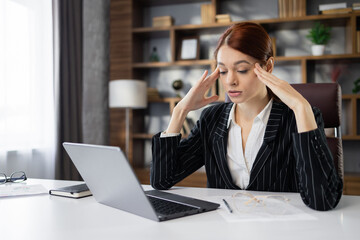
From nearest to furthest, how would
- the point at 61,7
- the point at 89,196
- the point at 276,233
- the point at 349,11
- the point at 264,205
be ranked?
the point at 276,233
the point at 264,205
the point at 89,196
the point at 61,7
the point at 349,11

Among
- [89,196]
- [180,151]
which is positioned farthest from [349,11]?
[89,196]

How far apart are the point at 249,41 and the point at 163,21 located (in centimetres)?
238

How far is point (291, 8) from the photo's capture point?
129 inches

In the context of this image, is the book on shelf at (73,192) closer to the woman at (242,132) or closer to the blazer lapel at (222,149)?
the woman at (242,132)

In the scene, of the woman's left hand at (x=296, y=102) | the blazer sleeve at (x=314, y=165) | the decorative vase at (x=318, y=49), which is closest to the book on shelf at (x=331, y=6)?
the decorative vase at (x=318, y=49)

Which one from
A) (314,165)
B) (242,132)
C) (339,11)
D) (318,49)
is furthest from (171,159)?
(339,11)

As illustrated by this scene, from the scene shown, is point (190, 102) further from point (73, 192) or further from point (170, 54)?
point (170, 54)

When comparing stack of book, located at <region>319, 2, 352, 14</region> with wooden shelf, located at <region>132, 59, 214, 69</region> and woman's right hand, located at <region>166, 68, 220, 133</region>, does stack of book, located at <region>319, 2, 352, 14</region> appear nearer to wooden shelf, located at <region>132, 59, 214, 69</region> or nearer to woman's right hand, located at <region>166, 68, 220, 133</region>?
wooden shelf, located at <region>132, 59, 214, 69</region>

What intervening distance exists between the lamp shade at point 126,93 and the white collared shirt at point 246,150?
1978 mm

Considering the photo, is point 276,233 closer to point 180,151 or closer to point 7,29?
point 180,151

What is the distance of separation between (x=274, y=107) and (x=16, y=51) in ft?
6.12

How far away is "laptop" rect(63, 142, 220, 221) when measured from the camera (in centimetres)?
83

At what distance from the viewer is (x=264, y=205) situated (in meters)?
1.00

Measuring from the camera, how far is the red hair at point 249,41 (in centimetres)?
134
